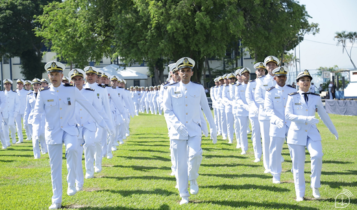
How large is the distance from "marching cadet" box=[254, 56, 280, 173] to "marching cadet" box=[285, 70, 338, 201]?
1.87m

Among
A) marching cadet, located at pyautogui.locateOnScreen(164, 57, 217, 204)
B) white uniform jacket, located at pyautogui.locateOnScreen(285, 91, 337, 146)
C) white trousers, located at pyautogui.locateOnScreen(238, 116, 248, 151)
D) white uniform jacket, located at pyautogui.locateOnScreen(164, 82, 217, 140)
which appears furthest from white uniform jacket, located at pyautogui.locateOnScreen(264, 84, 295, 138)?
white trousers, located at pyautogui.locateOnScreen(238, 116, 248, 151)

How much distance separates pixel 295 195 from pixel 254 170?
93.5 inches

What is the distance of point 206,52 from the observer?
2800cm

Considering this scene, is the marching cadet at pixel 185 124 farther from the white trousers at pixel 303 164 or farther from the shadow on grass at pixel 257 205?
the white trousers at pixel 303 164

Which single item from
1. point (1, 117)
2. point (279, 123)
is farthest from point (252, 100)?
point (1, 117)

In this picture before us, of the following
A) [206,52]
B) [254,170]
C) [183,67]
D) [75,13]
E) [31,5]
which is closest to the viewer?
[183,67]

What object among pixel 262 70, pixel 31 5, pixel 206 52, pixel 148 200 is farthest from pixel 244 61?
pixel 148 200

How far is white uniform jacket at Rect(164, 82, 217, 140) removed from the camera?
21.5ft

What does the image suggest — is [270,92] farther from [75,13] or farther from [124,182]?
[75,13]

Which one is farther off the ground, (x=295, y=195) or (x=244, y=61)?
(x=244, y=61)

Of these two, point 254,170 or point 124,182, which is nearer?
point 124,182

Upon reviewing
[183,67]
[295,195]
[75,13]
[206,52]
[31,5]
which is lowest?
[295,195]

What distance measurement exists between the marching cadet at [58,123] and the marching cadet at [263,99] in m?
4.26

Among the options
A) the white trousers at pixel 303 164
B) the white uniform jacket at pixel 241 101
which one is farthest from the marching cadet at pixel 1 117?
the white trousers at pixel 303 164
